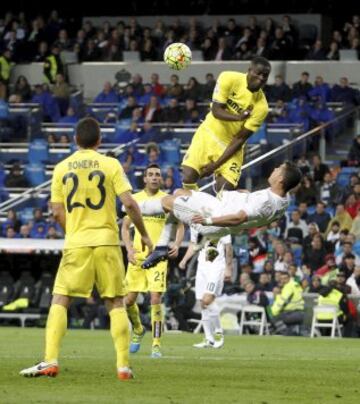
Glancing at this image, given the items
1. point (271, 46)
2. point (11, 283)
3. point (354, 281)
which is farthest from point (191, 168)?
point (271, 46)

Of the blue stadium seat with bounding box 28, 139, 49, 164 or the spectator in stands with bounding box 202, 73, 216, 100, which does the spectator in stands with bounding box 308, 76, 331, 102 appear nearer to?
the spectator in stands with bounding box 202, 73, 216, 100

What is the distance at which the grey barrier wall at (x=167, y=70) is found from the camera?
1435 inches

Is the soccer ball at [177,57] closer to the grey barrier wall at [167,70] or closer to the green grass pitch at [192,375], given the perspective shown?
the green grass pitch at [192,375]

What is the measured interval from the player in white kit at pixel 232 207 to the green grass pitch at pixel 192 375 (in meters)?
1.57

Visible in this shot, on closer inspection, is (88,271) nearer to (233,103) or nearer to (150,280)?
(233,103)

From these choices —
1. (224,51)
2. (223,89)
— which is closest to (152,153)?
(224,51)

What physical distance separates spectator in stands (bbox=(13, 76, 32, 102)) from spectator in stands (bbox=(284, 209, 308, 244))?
33.6 ft

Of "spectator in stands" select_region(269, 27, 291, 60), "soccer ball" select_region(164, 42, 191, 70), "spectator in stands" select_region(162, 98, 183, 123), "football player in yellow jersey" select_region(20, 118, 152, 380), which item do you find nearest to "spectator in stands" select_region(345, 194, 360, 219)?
"spectator in stands" select_region(162, 98, 183, 123)

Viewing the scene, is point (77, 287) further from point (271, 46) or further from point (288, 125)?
point (271, 46)

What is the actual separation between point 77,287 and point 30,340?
9.03 meters

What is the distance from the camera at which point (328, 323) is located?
1098 inches

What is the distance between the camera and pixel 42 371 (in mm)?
13469

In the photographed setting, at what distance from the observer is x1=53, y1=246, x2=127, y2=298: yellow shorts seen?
44.5ft

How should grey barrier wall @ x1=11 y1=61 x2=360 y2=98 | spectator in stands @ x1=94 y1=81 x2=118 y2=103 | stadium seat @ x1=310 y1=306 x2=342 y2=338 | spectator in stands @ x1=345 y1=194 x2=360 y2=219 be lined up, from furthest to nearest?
spectator in stands @ x1=94 y1=81 x2=118 y2=103 → grey barrier wall @ x1=11 y1=61 x2=360 y2=98 → spectator in stands @ x1=345 y1=194 x2=360 y2=219 → stadium seat @ x1=310 y1=306 x2=342 y2=338
